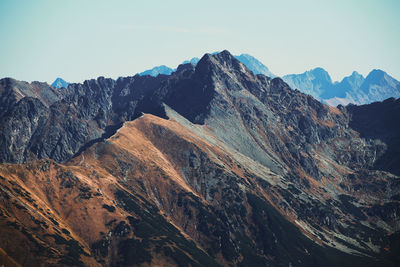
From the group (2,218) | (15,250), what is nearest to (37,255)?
(15,250)

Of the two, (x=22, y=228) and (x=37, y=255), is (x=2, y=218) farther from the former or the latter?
(x=37, y=255)

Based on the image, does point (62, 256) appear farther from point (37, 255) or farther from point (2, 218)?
point (2, 218)

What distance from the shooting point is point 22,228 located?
200 m

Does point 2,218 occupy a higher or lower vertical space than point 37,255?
higher

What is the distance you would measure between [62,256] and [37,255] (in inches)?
518

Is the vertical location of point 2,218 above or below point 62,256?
above

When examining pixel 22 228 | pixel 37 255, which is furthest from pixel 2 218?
pixel 37 255

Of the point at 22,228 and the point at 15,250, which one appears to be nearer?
the point at 15,250

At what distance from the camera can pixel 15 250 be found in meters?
185

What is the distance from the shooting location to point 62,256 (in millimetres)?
196000

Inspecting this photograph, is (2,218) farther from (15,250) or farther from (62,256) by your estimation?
(62,256)

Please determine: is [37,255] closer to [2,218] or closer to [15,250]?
[15,250]

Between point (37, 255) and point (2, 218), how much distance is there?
98.1 feet

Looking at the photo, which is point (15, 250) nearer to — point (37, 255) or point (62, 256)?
point (37, 255)
